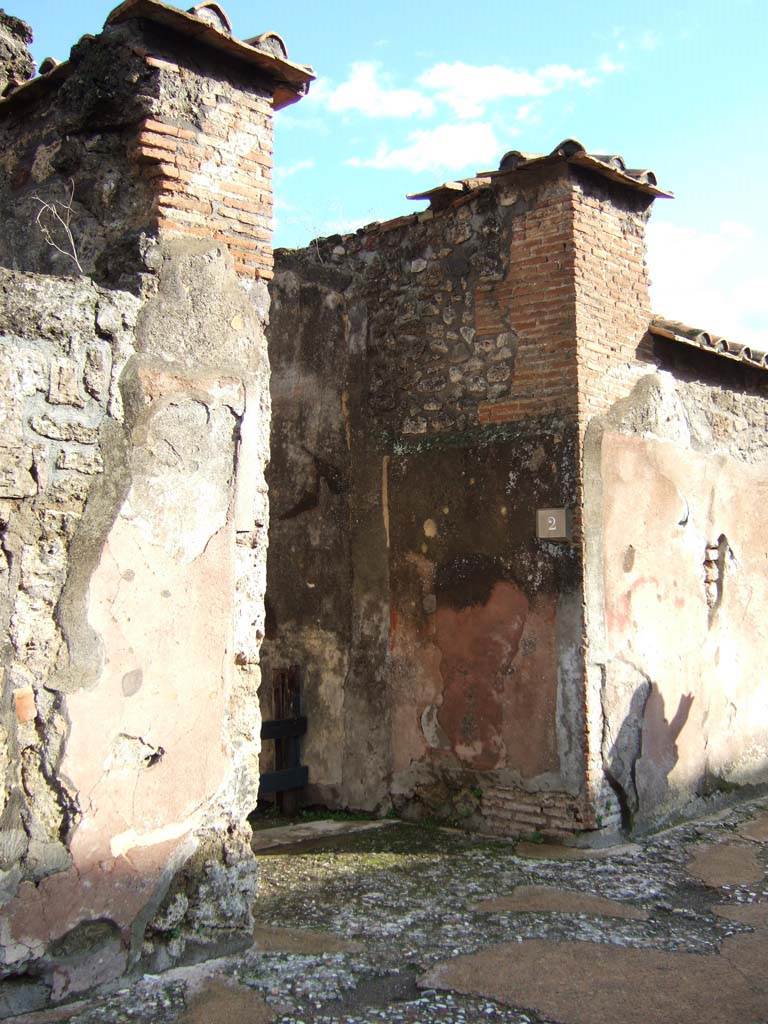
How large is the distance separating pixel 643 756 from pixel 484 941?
219 centimetres

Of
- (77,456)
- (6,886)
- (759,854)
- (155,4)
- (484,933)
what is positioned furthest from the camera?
(759,854)

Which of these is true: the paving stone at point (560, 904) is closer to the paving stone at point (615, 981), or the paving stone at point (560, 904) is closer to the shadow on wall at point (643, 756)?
the paving stone at point (615, 981)

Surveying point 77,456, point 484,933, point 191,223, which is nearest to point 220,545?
point 77,456

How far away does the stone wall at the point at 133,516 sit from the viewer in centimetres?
347

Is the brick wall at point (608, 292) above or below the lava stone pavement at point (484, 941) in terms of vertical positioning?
above

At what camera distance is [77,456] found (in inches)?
143

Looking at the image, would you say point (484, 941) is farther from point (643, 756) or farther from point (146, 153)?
point (146, 153)

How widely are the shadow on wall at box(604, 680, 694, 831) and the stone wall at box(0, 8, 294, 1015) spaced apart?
2666mm

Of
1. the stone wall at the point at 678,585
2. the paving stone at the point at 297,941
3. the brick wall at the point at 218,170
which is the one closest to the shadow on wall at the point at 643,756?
the stone wall at the point at 678,585

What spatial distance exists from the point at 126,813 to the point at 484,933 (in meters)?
1.73

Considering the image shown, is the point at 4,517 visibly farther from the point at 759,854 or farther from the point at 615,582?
the point at 759,854

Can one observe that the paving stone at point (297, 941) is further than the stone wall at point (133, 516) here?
Yes

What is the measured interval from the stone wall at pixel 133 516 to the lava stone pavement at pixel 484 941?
30 cm

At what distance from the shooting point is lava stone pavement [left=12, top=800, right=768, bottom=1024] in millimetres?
3586
